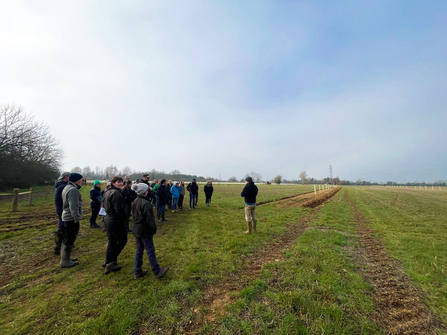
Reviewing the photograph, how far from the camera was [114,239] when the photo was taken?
175 inches

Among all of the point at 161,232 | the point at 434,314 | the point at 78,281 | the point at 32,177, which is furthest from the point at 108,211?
the point at 32,177

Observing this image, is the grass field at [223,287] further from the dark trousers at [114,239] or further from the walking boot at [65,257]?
the dark trousers at [114,239]

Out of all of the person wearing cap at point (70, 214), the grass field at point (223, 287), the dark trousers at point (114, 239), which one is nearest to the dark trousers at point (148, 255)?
the grass field at point (223, 287)

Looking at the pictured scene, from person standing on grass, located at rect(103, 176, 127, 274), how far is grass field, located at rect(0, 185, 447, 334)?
14.6 inches

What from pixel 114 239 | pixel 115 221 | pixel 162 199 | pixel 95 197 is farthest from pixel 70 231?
pixel 162 199

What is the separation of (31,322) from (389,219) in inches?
559

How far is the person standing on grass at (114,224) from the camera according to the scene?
434cm

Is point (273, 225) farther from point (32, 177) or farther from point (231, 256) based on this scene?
point (32, 177)

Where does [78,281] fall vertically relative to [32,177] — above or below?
below

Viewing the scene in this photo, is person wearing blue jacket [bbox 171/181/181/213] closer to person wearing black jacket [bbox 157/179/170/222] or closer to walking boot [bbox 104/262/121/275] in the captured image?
person wearing black jacket [bbox 157/179/170/222]

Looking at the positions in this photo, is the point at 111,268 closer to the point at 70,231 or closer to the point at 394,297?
the point at 70,231

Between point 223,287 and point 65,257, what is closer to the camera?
point 223,287

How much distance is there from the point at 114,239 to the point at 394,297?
19.6 feet

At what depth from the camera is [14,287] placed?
3934 mm
